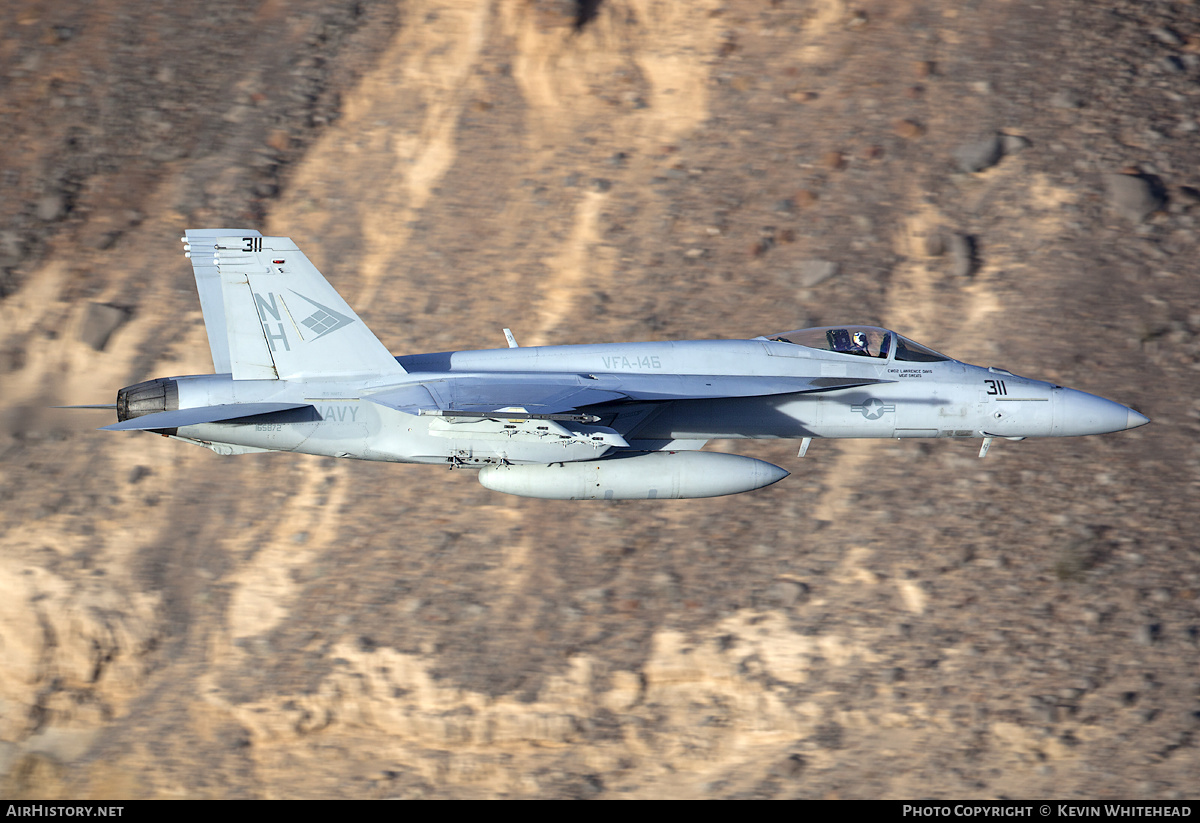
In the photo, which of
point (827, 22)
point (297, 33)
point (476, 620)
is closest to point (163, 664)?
point (476, 620)

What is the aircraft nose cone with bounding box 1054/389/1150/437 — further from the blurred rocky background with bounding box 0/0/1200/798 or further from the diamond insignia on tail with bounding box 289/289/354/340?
the diamond insignia on tail with bounding box 289/289/354/340

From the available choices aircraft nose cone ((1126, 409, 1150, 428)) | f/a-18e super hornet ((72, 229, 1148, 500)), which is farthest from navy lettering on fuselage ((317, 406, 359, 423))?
aircraft nose cone ((1126, 409, 1150, 428))

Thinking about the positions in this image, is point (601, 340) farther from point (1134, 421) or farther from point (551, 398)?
point (1134, 421)

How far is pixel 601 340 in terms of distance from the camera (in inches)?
987

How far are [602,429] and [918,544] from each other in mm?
9086

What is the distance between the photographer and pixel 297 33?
30422 mm

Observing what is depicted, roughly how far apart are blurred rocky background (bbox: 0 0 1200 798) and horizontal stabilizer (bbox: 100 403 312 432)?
702 centimetres

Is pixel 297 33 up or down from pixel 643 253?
up

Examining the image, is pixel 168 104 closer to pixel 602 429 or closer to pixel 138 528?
pixel 138 528

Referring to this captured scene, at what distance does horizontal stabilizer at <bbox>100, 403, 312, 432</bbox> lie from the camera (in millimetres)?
15727

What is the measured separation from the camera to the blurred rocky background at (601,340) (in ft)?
69.9

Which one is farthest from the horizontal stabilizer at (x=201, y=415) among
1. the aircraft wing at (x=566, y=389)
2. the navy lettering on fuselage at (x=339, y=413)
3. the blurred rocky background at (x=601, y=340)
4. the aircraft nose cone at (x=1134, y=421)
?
the aircraft nose cone at (x=1134, y=421)

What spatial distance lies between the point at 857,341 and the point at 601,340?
8.09 meters

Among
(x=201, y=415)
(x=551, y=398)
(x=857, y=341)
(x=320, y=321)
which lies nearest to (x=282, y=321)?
(x=320, y=321)
